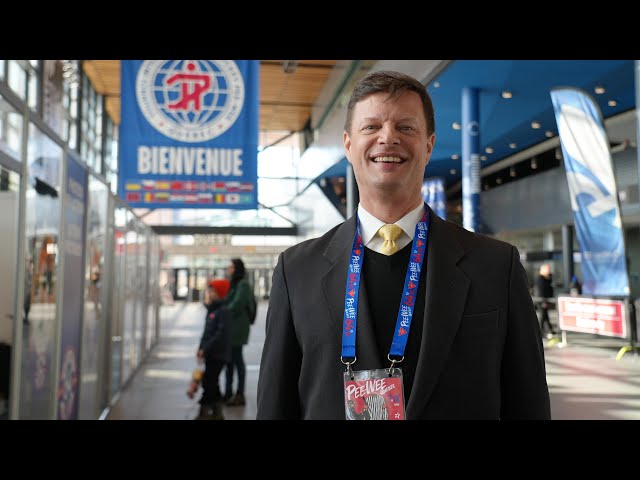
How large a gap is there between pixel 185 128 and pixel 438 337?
5.01m

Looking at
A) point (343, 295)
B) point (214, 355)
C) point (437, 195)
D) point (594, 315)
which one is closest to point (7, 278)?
point (343, 295)

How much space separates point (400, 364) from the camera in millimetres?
1108

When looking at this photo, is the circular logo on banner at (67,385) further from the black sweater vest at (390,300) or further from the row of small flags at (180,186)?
the black sweater vest at (390,300)

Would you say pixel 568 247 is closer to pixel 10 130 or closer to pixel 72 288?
pixel 72 288

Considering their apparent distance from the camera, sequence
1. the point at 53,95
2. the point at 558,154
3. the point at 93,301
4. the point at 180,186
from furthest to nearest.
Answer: the point at 558,154 → the point at 53,95 → the point at 180,186 → the point at 93,301

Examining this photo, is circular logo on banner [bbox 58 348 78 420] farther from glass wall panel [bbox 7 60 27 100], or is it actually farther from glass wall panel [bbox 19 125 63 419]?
glass wall panel [bbox 7 60 27 100]

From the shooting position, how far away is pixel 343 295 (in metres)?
1.16

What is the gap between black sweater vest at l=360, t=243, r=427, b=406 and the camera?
3.65 feet

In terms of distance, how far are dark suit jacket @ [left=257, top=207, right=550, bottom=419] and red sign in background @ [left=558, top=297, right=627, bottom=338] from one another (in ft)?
29.2

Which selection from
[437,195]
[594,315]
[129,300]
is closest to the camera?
[129,300]

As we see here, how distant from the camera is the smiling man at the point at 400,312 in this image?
3.56 feet

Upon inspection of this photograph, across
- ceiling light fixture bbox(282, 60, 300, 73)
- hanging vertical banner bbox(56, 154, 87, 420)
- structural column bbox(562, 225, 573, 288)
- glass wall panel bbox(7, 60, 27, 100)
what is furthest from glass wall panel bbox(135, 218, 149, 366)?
structural column bbox(562, 225, 573, 288)

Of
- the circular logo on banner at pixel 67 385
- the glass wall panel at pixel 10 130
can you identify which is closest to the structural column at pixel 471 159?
the circular logo on banner at pixel 67 385
